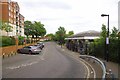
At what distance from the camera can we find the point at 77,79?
47.3 feet

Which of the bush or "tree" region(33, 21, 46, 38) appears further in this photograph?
"tree" region(33, 21, 46, 38)

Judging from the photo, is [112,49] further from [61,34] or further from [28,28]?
[28,28]

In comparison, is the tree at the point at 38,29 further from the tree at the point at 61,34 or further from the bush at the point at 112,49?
the bush at the point at 112,49

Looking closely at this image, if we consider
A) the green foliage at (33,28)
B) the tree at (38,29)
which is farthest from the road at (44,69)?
the tree at (38,29)

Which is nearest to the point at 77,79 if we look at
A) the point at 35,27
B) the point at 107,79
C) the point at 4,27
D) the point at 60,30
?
the point at 107,79

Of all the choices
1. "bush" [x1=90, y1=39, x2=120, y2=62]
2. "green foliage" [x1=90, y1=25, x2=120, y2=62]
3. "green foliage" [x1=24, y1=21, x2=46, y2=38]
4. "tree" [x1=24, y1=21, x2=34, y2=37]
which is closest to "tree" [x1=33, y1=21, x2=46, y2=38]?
"green foliage" [x1=24, y1=21, x2=46, y2=38]

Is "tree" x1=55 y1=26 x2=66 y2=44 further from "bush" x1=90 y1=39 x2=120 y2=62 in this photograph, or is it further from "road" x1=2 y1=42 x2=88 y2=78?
"road" x1=2 y1=42 x2=88 y2=78

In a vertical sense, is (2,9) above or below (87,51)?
above

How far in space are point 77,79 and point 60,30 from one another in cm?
11040

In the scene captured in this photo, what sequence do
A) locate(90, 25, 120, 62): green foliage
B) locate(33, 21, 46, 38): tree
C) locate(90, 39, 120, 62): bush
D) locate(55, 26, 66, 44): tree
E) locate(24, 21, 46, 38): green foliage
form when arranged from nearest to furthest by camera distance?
locate(90, 39, 120, 62): bush → locate(90, 25, 120, 62): green foliage → locate(55, 26, 66, 44): tree → locate(24, 21, 46, 38): green foliage → locate(33, 21, 46, 38): tree

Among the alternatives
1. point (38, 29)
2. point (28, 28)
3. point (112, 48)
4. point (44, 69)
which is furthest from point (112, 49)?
point (28, 28)

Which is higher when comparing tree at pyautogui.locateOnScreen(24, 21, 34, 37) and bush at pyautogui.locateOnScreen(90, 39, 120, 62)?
tree at pyautogui.locateOnScreen(24, 21, 34, 37)

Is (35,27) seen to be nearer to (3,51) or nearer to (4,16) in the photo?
(4,16)

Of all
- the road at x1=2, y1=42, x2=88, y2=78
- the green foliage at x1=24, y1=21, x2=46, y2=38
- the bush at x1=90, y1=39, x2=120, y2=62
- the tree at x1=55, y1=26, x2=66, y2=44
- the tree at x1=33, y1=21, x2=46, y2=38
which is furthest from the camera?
the tree at x1=33, y1=21, x2=46, y2=38
